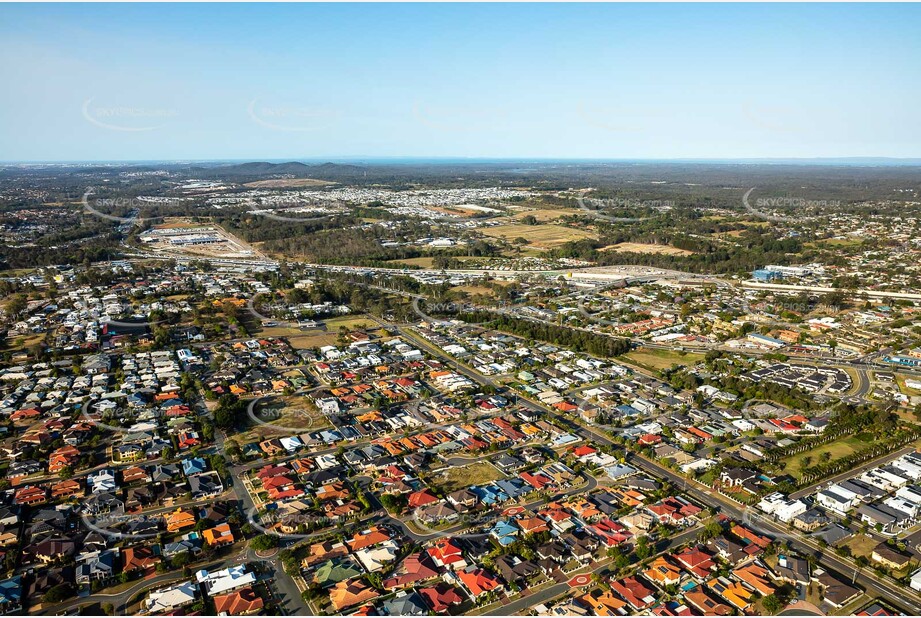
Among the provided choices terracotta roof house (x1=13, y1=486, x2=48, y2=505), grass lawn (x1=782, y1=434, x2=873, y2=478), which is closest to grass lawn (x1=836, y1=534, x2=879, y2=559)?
grass lawn (x1=782, y1=434, x2=873, y2=478)

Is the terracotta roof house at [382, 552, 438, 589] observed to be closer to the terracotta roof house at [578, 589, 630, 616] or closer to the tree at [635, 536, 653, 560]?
the terracotta roof house at [578, 589, 630, 616]

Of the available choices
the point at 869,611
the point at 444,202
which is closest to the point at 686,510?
the point at 869,611

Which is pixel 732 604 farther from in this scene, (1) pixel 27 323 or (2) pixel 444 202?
(2) pixel 444 202

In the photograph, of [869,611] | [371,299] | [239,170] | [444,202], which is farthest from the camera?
[239,170]

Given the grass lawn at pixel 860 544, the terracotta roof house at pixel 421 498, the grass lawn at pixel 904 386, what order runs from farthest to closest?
the grass lawn at pixel 904 386
the terracotta roof house at pixel 421 498
the grass lawn at pixel 860 544

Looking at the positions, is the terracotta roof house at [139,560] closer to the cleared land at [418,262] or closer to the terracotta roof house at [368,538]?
the terracotta roof house at [368,538]

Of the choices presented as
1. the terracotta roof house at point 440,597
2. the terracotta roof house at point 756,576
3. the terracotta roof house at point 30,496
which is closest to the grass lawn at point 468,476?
the terracotta roof house at point 440,597
